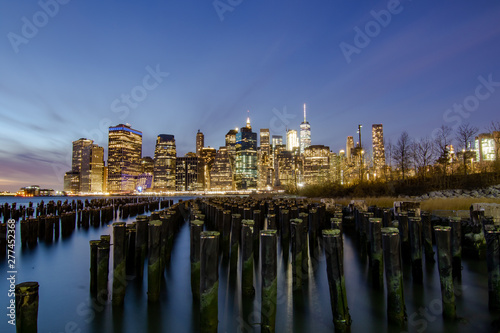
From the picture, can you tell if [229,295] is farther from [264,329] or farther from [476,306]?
[476,306]

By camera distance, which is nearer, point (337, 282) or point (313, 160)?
point (337, 282)

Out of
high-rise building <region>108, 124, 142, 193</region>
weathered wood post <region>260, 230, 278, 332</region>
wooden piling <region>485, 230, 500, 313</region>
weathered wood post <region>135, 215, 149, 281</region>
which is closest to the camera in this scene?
weathered wood post <region>260, 230, 278, 332</region>

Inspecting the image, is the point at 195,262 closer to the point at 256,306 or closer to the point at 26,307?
the point at 256,306

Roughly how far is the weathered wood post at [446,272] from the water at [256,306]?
0.22m

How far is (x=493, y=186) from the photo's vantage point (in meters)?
22.0

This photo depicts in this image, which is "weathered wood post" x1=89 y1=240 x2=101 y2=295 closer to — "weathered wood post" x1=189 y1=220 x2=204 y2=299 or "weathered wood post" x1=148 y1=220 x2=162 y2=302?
"weathered wood post" x1=148 y1=220 x2=162 y2=302

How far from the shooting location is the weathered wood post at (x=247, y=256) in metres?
6.66

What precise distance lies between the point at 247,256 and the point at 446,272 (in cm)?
418

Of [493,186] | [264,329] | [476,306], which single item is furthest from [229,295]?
[493,186]

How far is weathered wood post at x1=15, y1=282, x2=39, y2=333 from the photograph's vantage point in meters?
4.04

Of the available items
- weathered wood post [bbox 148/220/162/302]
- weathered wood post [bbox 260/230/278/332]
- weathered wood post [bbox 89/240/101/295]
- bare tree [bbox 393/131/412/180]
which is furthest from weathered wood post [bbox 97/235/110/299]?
bare tree [bbox 393/131/412/180]

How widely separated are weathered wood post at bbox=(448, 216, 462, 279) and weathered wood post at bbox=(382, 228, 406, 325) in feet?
9.50

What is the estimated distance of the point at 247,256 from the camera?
261 inches

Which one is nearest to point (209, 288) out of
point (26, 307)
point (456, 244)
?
point (26, 307)
